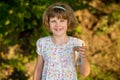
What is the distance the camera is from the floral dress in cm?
283

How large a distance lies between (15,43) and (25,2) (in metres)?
0.81

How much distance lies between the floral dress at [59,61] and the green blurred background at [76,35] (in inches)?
65.7

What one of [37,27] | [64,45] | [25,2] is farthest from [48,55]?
[37,27]

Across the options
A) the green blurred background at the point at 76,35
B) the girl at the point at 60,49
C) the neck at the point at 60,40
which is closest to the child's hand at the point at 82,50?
the girl at the point at 60,49

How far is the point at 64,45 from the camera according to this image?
2867 millimetres

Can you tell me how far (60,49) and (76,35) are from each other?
2.13 m

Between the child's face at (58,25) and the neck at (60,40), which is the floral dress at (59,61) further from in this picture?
the child's face at (58,25)

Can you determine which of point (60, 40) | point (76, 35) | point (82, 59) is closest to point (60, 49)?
point (60, 40)

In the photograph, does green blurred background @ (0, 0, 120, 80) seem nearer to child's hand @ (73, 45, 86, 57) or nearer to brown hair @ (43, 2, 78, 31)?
brown hair @ (43, 2, 78, 31)

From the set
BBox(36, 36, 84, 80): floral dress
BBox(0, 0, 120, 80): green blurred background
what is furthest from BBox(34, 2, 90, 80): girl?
BBox(0, 0, 120, 80): green blurred background

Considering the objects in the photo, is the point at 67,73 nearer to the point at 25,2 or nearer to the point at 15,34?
the point at 25,2

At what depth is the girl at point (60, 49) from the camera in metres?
2.79

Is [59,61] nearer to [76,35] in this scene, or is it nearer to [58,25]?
[58,25]

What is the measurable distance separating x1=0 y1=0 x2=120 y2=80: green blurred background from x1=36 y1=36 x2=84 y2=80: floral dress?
1668mm
